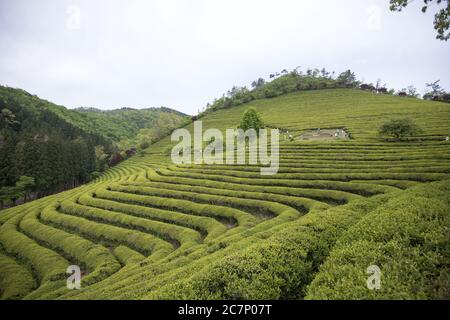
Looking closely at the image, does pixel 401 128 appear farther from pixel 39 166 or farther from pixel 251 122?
pixel 39 166

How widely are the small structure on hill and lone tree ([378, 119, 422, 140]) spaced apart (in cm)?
1112

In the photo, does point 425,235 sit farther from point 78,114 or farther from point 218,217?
point 78,114

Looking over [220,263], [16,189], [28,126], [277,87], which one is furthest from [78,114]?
[220,263]

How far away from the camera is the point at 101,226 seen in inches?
1092

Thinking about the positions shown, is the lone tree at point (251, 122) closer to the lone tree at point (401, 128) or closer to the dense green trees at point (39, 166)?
the lone tree at point (401, 128)

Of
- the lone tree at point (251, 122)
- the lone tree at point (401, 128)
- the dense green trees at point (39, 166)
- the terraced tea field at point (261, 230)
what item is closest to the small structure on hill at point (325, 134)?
the terraced tea field at point (261, 230)

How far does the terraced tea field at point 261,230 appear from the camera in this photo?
8633 mm

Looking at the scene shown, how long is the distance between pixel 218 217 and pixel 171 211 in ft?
18.0

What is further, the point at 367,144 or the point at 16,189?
the point at 16,189

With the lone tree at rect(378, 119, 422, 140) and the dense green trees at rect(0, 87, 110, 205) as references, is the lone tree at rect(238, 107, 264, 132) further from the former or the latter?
the dense green trees at rect(0, 87, 110, 205)

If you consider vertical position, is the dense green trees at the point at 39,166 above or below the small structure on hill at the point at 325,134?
below

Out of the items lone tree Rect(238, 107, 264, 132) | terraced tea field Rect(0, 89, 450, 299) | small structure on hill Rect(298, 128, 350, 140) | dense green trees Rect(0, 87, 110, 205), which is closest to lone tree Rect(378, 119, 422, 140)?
terraced tea field Rect(0, 89, 450, 299)

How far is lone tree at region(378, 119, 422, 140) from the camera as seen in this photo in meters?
42.1

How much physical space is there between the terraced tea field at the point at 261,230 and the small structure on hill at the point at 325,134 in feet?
8.72
